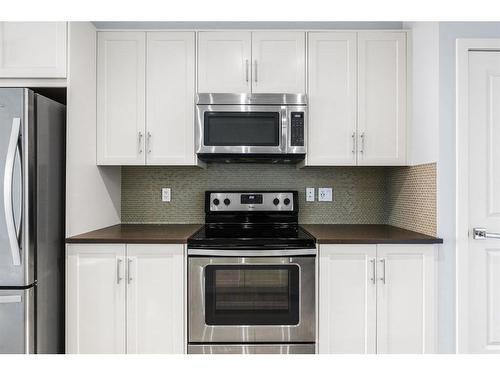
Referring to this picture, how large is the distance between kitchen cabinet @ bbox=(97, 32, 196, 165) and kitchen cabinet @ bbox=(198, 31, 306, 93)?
4.3 inches

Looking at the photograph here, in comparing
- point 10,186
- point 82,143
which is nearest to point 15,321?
point 10,186

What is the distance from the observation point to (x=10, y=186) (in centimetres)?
176

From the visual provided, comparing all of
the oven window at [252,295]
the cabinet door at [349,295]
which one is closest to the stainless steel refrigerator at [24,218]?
the oven window at [252,295]

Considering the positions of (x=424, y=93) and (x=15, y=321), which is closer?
(x=15, y=321)

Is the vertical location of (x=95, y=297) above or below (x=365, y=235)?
below

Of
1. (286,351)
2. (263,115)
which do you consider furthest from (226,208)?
(286,351)

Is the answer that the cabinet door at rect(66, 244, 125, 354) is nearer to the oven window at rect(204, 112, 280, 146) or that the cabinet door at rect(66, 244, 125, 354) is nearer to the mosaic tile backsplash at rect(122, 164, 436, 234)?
the mosaic tile backsplash at rect(122, 164, 436, 234)

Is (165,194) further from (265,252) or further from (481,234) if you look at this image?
(481,234)

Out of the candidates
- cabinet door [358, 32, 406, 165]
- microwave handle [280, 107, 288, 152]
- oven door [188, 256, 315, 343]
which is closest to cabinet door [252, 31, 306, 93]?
microwave handle [280, 107, 288, 152]

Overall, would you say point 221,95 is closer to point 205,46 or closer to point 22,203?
point 205,46

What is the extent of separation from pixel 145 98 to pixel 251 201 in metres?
1.01

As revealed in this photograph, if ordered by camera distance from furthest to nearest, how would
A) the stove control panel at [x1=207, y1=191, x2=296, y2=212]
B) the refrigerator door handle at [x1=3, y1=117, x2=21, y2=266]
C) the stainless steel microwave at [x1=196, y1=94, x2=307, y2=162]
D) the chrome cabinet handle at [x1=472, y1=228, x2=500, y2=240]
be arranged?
the stove control panel at [x1=207, y1=191, x2=296, y2=212] < the stainless steel microwave at [x1=196, y1=94, x2=307, y2=162] < the chrome cabinet handle at [x1=472, y1=228, x2=500, y2=240] < the refrigerator door handle at [x1=3, y1=117, x2=21, y2=266]

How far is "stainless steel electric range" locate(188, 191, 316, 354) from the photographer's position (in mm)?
2057

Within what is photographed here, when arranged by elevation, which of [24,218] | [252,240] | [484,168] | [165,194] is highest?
A: [484,168]
